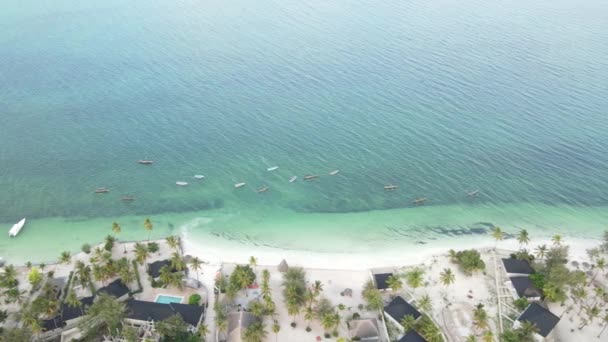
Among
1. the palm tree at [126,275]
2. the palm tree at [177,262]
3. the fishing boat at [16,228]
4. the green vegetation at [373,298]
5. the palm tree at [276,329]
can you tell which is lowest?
the palm tree at [276,329]

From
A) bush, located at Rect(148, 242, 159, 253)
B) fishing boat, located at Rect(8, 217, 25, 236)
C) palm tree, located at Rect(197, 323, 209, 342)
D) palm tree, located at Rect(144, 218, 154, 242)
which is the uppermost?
fishing boat, located at Rect(8, 217, 25, 236)

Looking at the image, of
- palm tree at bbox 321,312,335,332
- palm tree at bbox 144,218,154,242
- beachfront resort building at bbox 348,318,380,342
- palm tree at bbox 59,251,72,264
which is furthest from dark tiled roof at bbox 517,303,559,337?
palm tree at bbox 59,251,72,264

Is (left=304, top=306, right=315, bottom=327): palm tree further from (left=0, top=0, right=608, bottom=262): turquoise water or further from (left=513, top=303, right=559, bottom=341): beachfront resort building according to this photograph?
(left=513, top=303, right=559, bottom=341): beachfront resort building

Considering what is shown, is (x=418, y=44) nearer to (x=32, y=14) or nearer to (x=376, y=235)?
(x=376, y=235)

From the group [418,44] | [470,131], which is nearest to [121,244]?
[470,131]

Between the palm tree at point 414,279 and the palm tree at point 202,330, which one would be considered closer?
the palm tree at point 202,330

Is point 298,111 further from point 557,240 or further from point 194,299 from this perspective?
point 557,240

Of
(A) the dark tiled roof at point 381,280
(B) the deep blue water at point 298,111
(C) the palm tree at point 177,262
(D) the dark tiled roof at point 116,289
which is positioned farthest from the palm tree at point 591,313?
(D) the dark tiled roof at point 116,289

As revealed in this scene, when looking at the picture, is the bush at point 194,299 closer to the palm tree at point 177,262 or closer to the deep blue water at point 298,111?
the palm tree at point 177,262
